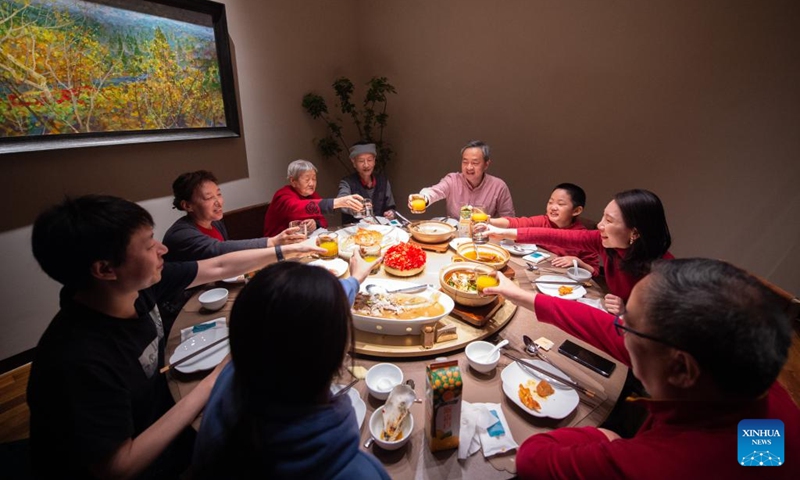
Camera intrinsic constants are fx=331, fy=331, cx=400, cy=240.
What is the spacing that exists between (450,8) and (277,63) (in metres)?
2.42

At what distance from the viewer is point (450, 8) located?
445 centimetres

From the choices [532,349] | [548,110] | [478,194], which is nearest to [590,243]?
[532,349]

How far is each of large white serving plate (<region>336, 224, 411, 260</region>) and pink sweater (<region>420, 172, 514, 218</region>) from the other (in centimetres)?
111

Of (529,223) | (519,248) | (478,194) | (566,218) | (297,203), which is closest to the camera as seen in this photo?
(519,248)

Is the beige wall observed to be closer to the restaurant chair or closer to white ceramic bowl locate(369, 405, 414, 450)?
the restaurant chair

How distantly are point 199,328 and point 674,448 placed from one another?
1908 millimetres

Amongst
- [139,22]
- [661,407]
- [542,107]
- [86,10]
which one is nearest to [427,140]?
[542,107]

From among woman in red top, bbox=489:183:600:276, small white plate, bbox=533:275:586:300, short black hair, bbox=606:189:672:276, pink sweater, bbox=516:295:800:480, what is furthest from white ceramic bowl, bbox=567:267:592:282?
pink sweater, bbox=516:295:800:480

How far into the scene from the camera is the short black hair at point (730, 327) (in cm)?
80

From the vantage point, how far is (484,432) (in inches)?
44.8

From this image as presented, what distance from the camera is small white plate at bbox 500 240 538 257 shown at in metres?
2.59

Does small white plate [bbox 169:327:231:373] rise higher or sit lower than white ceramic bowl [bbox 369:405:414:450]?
higher

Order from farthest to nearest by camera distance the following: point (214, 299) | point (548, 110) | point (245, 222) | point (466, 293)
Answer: point (548, 110), point (245, 222), point (214, 299), point (466, 293)

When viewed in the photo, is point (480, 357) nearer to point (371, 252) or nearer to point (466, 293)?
point (466, 293)
